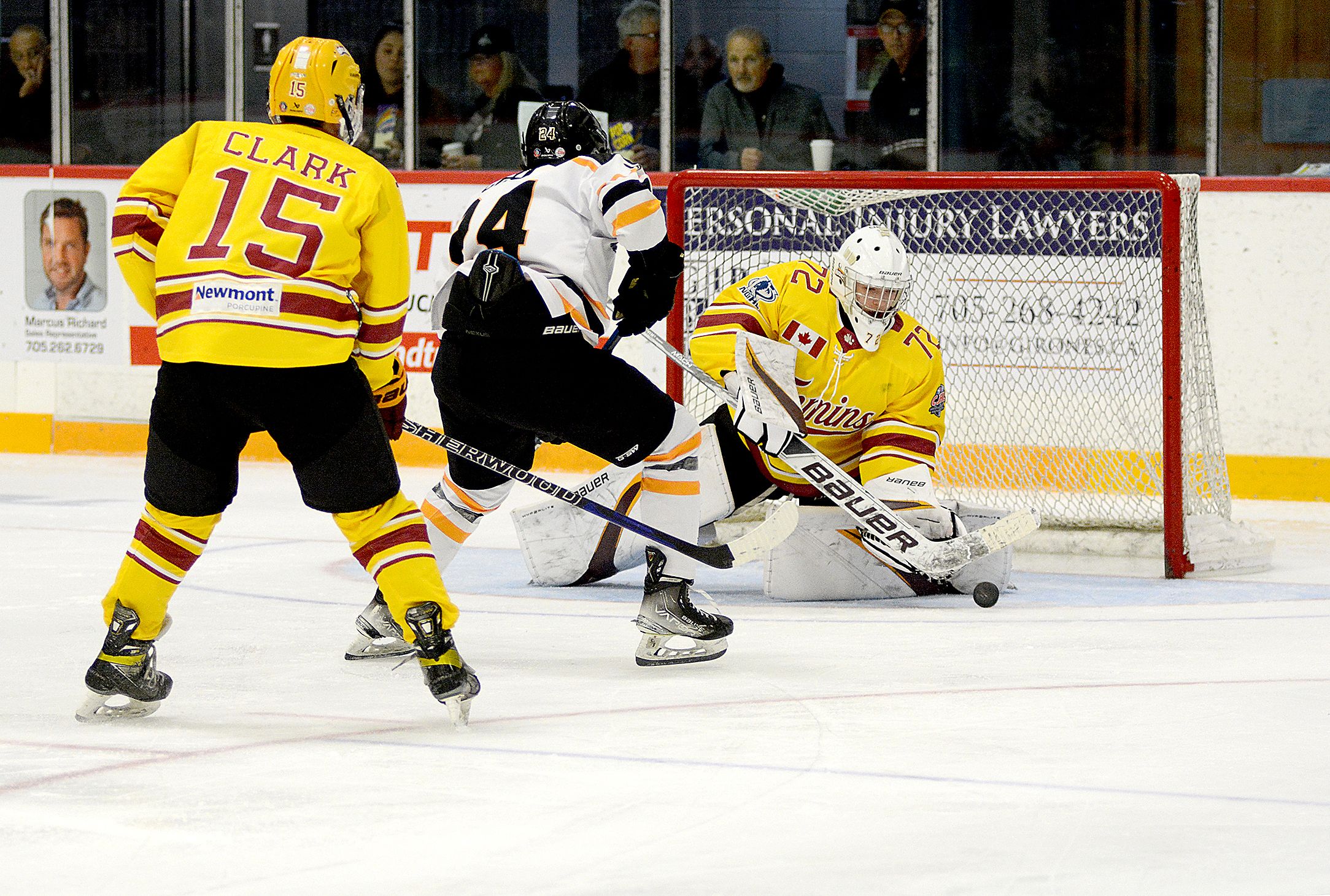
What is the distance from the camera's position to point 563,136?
348 cm

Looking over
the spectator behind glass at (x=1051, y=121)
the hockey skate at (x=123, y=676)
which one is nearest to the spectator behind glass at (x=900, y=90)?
the spectator behind glass at (x=1051, y=121)

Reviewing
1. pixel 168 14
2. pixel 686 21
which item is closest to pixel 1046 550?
pixel 686 21

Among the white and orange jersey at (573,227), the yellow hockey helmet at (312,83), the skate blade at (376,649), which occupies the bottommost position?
the skate blade at (376,649)

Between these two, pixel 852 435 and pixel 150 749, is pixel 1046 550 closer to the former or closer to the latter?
pixel 852 435

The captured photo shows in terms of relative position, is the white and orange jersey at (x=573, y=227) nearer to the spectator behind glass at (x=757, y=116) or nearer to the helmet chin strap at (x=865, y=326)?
the helmet chin strap at (x=865, y=326)

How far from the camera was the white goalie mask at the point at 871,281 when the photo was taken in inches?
164

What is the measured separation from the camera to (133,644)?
9.55 feet

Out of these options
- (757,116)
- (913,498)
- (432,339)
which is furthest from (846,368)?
(432,339)

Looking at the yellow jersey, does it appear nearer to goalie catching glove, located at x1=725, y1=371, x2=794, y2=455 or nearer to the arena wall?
goalie catching glove, located at x1=725, y1=371, x2=794, y2=455

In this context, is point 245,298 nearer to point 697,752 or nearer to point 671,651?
point 697,752

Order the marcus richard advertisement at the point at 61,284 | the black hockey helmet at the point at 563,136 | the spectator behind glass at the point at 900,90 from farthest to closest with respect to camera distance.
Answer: the marcus richard advertisement at the point at 61,284 < the spectator behind glass at the point at 900,90 < the black hockey helmet at the point at 563,136

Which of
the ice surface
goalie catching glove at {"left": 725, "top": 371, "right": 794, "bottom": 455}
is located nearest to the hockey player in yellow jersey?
the ice surface

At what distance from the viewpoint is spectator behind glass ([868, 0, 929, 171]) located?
6.38 metres

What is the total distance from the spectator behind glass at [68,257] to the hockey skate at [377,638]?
13.3 ft
